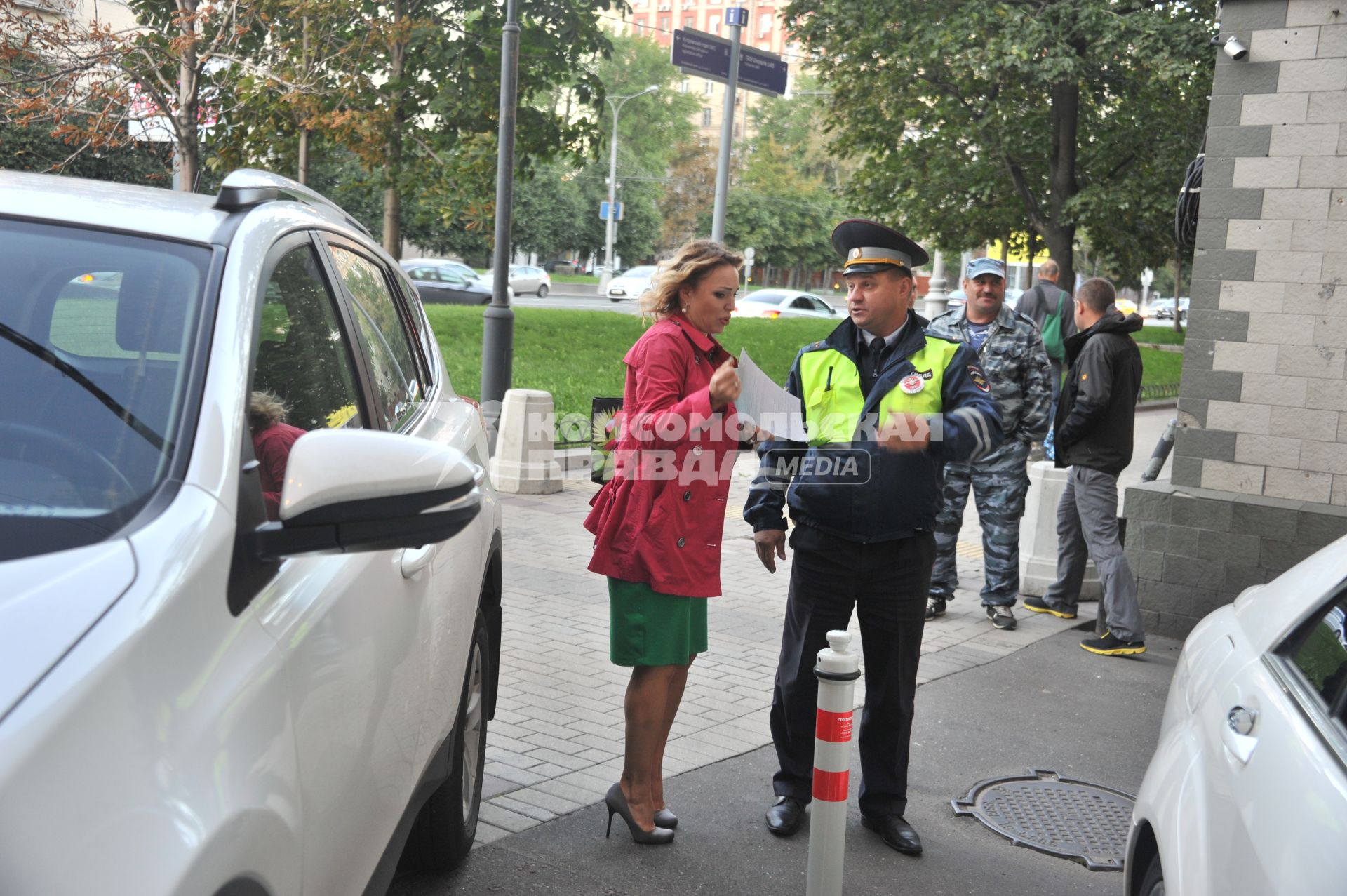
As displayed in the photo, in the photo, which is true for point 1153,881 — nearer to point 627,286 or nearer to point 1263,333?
point 1263,333

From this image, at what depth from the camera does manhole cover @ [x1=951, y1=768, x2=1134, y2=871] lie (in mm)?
4523

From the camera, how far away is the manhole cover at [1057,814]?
4523 millimetres

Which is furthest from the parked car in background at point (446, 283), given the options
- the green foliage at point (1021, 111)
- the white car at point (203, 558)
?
the white car at point (203, 558)

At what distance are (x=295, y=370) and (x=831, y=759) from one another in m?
1.67

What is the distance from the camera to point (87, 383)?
2.11m

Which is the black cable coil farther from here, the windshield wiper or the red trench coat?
the windshield wiper

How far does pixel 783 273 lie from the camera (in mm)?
90250

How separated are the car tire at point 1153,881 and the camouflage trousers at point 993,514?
14.8ft

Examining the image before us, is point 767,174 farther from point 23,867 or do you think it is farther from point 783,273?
point 23,867

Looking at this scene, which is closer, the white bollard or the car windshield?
the car windshield

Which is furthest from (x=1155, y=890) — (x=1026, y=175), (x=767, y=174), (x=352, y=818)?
(x=767, y=174)

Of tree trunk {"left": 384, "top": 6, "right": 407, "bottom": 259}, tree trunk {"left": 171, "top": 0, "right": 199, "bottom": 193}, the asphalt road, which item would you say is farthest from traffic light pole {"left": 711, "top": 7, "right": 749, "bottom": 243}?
the asphalt road

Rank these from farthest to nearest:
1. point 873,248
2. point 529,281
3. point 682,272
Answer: point 529,281 < point 873,248 < point 682,272

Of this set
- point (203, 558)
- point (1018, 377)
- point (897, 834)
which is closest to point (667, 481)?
point (897, 834)
